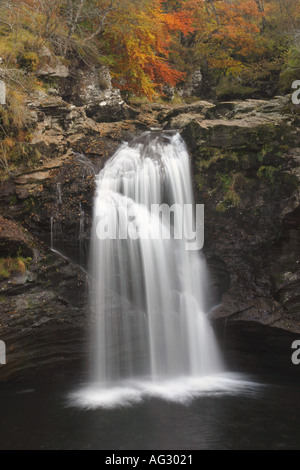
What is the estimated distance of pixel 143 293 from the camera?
7906mm

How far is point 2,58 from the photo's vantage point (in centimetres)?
928

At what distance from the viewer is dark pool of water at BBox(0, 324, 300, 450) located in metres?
5.45

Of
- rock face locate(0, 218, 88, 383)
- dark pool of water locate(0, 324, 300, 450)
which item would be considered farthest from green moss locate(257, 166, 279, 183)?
rock face locate(0, 218, 88, 383)

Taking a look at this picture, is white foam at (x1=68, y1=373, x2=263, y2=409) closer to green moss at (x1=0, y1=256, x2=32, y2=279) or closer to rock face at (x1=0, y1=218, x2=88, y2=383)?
rock face at (x1=0, y1=218, x2=88, y2=383)

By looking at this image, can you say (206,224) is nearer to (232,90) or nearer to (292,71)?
(292,71)

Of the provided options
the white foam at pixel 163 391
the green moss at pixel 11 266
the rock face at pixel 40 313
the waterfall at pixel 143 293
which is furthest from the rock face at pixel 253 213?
the green moss at pixel 11 266

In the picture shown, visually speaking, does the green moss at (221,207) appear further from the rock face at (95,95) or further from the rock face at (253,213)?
the rock face at (95,95)

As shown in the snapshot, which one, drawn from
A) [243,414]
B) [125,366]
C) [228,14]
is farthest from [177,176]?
[228,14]

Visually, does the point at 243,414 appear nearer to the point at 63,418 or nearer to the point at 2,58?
the point at 63,418

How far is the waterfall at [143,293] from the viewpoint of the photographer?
301 inches

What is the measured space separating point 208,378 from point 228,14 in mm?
15872

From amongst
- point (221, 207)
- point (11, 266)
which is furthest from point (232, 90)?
point (11, 266)

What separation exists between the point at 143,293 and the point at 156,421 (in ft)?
8.75

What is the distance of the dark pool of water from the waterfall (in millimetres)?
1045
